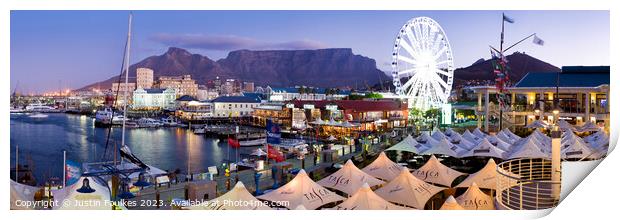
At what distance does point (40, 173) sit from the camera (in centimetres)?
1527

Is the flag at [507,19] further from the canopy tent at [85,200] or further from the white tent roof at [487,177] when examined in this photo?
the canopy tent at [85,200]

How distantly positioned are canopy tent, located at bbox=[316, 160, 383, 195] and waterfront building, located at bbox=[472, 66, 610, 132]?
26.4 feet

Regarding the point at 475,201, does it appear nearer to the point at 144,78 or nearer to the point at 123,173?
the point at 123,173

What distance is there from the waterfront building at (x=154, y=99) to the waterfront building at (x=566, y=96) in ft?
117

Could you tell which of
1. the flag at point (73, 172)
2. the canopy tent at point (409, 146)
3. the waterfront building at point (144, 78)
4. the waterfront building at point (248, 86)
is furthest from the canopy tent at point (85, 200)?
the waterfront building at point (248, 86)

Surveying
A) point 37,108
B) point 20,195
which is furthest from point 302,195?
point 37,108

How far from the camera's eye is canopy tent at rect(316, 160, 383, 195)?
801 cm

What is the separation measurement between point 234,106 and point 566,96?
81.7 feet

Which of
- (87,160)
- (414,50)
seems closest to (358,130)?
(414,50)

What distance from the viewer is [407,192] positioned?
7.27 metres

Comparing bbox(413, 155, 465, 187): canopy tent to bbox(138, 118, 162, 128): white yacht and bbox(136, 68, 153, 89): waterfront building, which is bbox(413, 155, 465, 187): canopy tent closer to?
bbox(138, 118, 162, 128): white yacht

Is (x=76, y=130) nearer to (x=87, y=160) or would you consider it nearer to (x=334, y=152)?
(x=87, y=160)

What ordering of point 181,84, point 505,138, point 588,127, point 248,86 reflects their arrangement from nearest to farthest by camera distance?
point 505,138 < point 588,127 < point 181,84 < point 248,86

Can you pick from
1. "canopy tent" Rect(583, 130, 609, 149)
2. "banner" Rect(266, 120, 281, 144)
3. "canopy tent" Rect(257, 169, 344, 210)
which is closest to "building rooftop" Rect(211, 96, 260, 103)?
"banner" Rect(266, 120, 281, 144)
